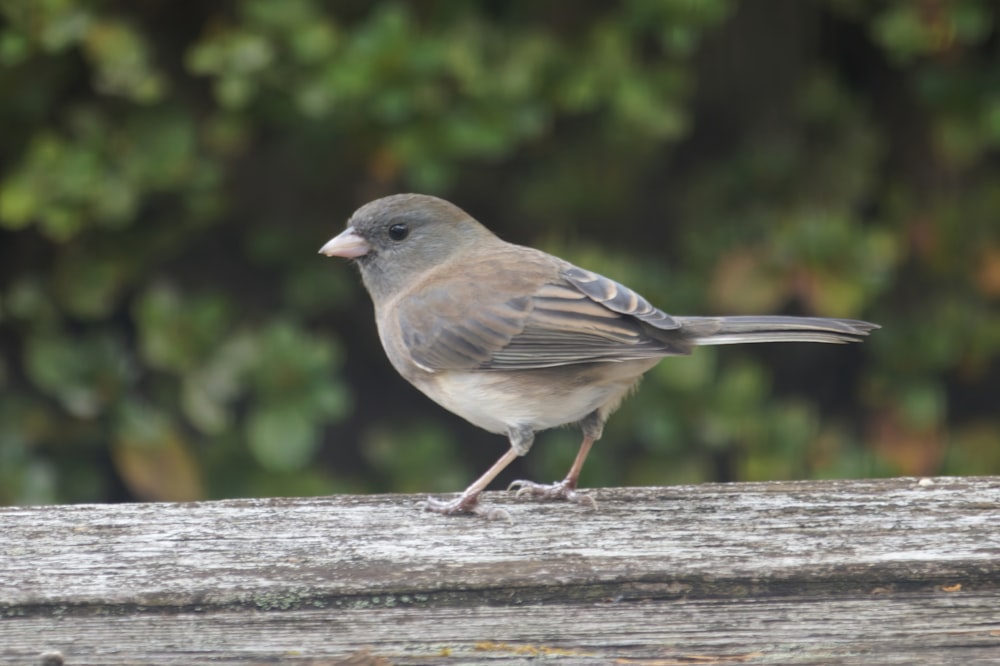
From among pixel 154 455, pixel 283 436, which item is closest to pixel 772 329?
pixel 283 436

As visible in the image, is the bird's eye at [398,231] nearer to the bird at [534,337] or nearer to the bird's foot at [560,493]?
the bird at [534,337]

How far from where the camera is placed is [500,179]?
127 inches

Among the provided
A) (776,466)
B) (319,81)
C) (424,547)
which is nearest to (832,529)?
(424,547)

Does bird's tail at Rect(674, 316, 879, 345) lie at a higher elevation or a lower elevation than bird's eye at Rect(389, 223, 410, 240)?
lower

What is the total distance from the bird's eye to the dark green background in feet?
0.51

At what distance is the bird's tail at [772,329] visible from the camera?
6.65 ft

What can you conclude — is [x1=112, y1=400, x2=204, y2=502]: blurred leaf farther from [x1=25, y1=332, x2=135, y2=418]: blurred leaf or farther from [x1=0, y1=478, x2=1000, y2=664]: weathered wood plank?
[x1=0, y1=478, x2=1000, y2=664]: weathered wood plank

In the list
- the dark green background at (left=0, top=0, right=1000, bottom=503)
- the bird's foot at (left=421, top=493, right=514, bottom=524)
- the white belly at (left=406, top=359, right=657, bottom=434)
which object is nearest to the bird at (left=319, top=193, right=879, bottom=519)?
the white belly at (left=406, top=359, right=657, bottom=434)

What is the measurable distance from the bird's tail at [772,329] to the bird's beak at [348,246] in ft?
2.32

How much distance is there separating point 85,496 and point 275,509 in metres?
1.43

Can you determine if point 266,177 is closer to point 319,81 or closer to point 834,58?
point 319,81

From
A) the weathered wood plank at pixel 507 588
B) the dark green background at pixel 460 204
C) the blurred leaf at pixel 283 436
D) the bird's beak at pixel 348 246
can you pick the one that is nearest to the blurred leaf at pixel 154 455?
the dark green background at pixel 460 204

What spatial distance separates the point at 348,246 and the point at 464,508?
902 millimetres

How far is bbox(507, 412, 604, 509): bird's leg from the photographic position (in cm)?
189
